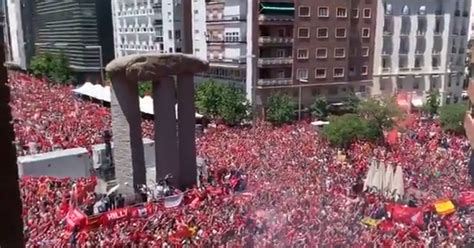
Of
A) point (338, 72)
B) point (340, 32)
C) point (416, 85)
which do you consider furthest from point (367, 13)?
point (416, 85)

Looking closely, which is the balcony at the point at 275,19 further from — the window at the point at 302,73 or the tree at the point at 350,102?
the tree at the point at 350,102

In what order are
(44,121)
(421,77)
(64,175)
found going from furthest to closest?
1. (421,77)
2. (44,121)
3. (64,175)

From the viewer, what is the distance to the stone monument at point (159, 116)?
666 inches

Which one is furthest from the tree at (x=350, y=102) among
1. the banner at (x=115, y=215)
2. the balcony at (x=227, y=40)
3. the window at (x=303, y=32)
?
the banner at (x=115, y=215)

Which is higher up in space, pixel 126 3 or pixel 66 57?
pixel 126 3

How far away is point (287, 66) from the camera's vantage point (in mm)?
40688

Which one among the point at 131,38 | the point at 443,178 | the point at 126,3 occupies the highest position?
the point at 126,3

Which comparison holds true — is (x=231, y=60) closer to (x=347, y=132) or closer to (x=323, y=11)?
(x=323, y=11)

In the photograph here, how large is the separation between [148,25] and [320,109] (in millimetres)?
21937

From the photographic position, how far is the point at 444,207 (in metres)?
15.4

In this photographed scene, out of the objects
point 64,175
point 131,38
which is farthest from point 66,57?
point 64,175

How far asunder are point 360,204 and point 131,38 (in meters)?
46.1

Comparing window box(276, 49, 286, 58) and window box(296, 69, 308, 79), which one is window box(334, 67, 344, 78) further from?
window box(276, 49, 286, 58)

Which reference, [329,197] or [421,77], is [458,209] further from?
[421,77]
